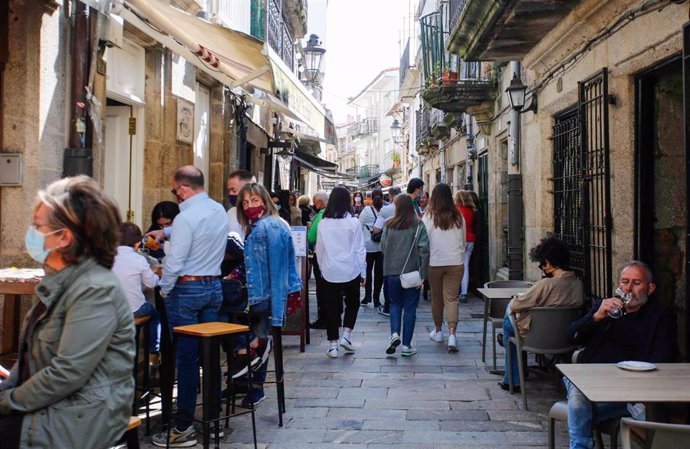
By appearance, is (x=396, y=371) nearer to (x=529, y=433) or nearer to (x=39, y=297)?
(x=529, y=433)

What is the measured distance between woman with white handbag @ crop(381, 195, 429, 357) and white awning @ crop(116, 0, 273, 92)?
199 cm

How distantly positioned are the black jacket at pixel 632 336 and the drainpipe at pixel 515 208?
5.09 metres

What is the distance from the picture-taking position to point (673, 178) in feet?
18.6

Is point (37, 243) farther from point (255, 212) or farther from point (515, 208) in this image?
point (515, 208)

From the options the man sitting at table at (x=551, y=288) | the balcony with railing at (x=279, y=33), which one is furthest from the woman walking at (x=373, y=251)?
the balcony with railing at (x=279, y=33)

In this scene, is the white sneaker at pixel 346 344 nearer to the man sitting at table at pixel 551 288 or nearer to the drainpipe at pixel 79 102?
the man sitting at table at pixel 551 288

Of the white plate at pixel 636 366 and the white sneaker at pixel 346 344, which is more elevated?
the white plate at pixel 636 366

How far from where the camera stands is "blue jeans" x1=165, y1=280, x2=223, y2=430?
4836 millimetres

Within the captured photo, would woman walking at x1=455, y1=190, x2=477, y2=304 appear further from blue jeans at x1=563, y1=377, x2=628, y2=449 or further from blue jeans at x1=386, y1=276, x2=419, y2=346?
blue jeans at x1=563, y1=377, x2=628, y2=449

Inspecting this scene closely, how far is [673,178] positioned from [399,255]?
9.43 feet

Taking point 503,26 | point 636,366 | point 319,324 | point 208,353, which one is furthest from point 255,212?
point 319,324

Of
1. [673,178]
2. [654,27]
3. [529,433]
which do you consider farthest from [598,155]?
[529,433]

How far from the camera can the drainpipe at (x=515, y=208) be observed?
988 cm

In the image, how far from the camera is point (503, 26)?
7625mm
